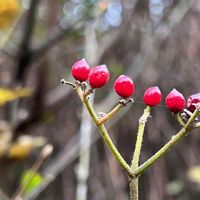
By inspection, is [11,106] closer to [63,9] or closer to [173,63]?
[63,9]

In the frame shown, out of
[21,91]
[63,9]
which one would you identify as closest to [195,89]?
[63,9]

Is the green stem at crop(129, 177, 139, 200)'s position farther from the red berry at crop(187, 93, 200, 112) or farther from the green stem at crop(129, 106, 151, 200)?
the red berry at crop(187, 93, 200, 112)

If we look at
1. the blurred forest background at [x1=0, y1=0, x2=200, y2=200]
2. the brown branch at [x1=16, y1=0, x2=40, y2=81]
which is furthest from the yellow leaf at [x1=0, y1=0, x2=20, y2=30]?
the blurred forest background at [x1=0, y1=0, x2=200, y2=200]

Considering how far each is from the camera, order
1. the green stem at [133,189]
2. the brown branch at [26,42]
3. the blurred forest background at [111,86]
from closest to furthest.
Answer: the green stem at [133,189]
the brown branch at [26,42]
the blurred forest background at [111,86]

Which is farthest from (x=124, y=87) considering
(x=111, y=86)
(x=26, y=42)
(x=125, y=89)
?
(x=111, y=86)

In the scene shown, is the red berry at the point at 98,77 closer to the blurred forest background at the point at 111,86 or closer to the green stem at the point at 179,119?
the green stem at the point at 179,119

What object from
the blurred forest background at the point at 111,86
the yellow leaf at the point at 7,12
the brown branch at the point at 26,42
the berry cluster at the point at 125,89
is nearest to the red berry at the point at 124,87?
the berry cluster at the point at 125,89

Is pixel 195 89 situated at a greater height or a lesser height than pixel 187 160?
greater
